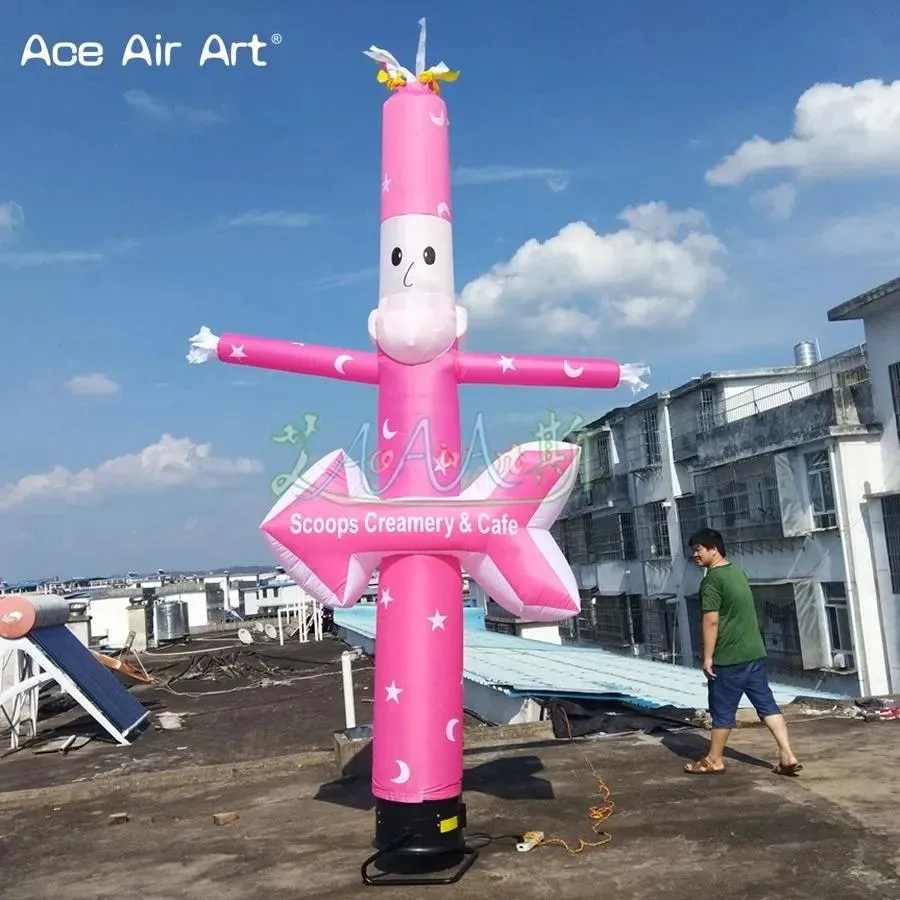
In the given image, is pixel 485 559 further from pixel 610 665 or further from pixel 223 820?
pixel 610 665

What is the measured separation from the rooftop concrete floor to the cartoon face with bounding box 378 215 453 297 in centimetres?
382

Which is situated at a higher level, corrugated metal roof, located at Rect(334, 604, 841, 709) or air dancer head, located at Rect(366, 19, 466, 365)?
air dancer head, located at Rect(366, 19, 466, 365)

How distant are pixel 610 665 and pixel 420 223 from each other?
471 inches


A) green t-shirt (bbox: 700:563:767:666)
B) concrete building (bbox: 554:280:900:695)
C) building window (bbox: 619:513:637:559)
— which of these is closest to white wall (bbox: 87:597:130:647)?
concrete building (bbox: 554:280:900:695)

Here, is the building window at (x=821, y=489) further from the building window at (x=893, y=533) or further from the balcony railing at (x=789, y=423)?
the building window at (x=893, y=533)

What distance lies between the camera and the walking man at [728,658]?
23.4 feet

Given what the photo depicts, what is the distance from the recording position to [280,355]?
21.4 ft

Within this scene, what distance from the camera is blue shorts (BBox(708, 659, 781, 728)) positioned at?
279 inches

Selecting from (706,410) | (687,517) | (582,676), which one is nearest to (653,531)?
(687,517)

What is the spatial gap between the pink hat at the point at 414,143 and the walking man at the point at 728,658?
343 cm

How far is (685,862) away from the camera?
16.9 feet

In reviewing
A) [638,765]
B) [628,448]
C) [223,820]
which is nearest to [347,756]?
[223,820]

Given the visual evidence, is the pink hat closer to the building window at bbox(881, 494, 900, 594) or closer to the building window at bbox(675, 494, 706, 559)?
the building window at bbox(881, 494, 900, 594)

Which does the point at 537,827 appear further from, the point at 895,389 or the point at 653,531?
the point at 653,531
